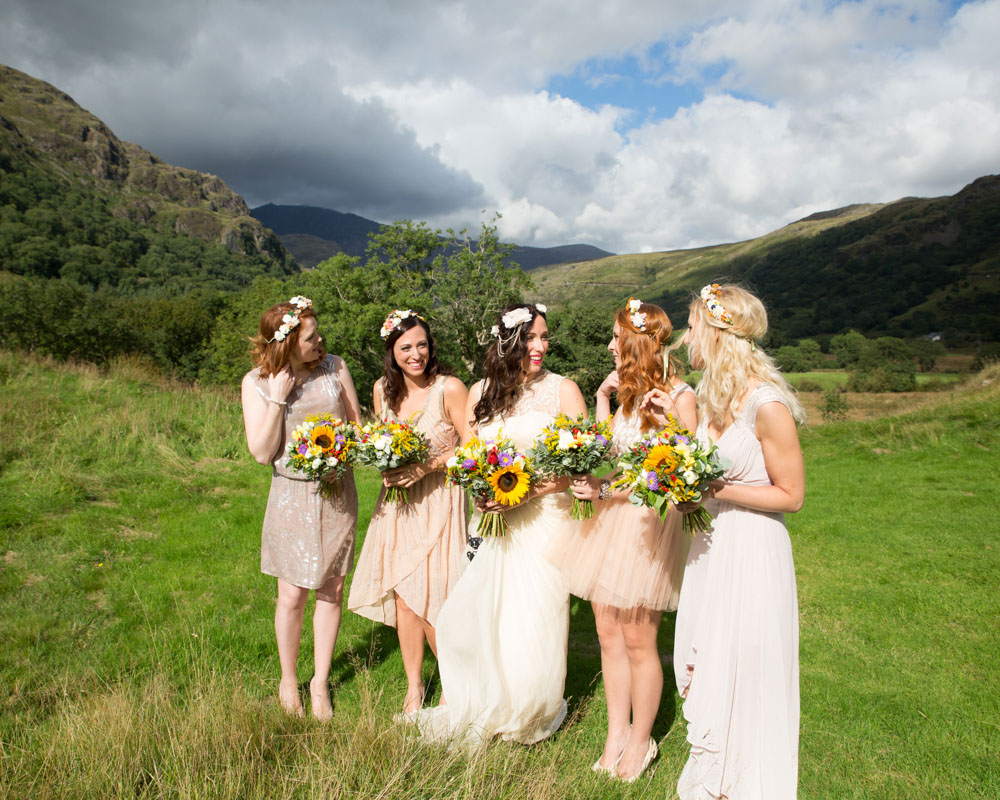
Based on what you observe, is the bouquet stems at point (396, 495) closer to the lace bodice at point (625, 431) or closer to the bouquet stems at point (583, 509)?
the bouquet stems at point (583, 509)

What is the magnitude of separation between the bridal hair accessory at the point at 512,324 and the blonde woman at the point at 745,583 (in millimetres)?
1267

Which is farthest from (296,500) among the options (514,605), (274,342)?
(514,605)

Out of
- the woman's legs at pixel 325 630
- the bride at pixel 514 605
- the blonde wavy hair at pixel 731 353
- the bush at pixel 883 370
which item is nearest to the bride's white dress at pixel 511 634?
the bride at pixel 514 605

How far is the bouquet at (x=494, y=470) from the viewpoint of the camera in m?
3.74

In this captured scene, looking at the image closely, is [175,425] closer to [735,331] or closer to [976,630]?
[735,331]

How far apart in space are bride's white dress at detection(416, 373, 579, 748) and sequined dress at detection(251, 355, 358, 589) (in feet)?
3.30

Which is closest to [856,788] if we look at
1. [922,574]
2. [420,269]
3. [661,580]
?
[661,580]

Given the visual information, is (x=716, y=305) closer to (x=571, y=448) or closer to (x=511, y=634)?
(x=571, y=448)

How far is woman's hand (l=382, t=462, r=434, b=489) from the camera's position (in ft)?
14.4

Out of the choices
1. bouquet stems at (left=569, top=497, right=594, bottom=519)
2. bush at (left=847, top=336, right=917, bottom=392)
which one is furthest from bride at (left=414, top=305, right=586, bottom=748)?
bush at (left=847, top=336, right=917, bottom=392)

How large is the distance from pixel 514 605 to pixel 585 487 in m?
1.01

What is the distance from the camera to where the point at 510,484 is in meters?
3.82

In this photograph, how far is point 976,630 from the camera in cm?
601

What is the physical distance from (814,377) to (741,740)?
7119cm
